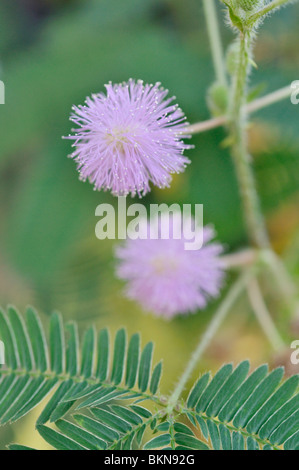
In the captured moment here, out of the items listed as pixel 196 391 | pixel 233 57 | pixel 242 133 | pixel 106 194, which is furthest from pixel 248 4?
pixel 106 194

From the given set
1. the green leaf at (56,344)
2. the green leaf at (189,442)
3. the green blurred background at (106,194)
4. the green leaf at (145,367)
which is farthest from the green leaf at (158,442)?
the green blurred background at (106,194)

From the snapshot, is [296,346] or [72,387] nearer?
[72,387]

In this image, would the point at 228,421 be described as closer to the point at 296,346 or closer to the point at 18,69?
the point at 296,346

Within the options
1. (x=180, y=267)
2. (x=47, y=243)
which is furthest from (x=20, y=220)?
(x=180, y=267)

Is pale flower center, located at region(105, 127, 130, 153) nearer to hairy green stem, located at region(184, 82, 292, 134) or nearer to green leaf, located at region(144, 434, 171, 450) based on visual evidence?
hairy green stem, located at region(184, 82, 292, 134)

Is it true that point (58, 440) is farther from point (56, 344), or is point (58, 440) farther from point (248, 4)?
point (248, 4)

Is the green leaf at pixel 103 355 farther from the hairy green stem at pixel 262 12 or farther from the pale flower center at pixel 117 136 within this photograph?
the hairy green stem at pixel 262 12
